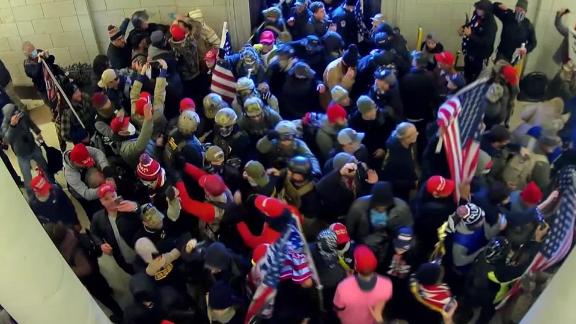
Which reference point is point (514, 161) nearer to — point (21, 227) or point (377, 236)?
point (377, 236)

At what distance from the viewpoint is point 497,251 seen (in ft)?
15.5

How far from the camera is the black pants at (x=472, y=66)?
314 inches

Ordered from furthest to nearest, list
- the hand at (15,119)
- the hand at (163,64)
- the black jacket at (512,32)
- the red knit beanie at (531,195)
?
the black jacket at (512,32) < the hand at (163,64) < the hand at (15,119) < the red knit beanie at (531,195)

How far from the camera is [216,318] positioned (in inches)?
178

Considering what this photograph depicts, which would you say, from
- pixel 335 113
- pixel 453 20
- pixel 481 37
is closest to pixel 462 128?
pixel 335 113

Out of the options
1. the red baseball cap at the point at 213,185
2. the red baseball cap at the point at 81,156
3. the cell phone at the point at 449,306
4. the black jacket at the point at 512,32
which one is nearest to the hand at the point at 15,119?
the red baseball cap at the point at 81,156

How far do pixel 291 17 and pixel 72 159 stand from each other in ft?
12.4

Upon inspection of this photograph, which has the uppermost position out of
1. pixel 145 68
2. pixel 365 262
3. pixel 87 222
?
pixel 145 68

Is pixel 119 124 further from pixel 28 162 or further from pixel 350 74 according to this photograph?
pixel 350 74

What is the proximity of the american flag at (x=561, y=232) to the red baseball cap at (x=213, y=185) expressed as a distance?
8.52 feet

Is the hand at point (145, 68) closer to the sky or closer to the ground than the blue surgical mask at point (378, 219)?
closer to the sky

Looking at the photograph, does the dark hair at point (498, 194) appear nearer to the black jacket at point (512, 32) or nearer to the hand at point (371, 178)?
the hand at point (371, 178)

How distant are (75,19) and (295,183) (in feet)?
17.9

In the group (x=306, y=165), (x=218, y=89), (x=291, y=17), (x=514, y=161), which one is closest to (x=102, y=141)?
(x=218, y=89)
